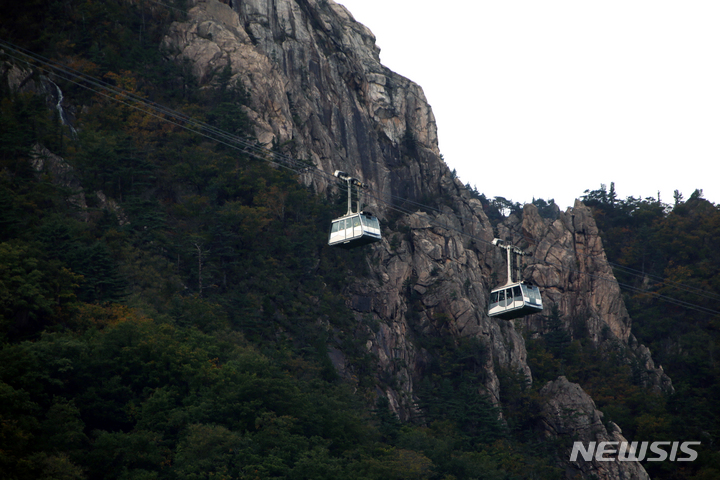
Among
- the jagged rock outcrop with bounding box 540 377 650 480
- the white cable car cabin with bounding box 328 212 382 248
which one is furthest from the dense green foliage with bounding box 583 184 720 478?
the white cable car cabin with bounding box 328 212 382 248

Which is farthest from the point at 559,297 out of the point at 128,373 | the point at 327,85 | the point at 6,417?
the point at 6,417

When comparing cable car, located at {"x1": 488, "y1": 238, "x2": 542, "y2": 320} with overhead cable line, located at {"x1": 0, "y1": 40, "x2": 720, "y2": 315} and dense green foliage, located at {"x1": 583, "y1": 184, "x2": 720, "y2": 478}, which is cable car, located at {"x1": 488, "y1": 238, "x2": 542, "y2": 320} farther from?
dense green foliage, located at {"x1": 583, "y1": 184, "x2": 720, "y2": 478}

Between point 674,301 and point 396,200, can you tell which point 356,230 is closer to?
point 396,200

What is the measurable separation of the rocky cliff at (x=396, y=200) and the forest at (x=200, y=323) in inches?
95.9

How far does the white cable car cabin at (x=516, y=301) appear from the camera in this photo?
150 ft

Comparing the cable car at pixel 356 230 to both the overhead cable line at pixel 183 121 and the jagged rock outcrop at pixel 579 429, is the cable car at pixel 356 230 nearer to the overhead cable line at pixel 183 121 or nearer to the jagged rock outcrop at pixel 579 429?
the overhead cable line at pixel 183 121

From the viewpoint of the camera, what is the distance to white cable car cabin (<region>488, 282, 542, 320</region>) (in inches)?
1804

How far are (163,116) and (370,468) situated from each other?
41.3 metres

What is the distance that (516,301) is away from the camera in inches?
1816

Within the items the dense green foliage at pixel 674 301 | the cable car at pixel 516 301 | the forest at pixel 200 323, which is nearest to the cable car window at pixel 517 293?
the cable car at pixel 516 301

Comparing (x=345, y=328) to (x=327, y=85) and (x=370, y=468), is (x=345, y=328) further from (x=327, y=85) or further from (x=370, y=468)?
(x=327, y=85)

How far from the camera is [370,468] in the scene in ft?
148

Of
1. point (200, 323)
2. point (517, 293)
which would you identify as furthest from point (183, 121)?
point (517, 293)

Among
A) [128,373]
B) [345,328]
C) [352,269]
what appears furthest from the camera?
[352,269]
